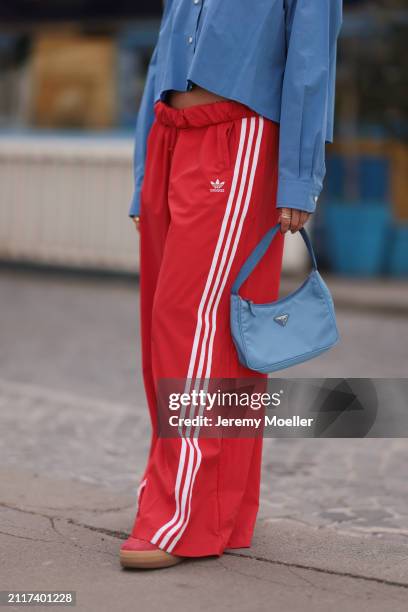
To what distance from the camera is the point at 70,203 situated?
1110cm

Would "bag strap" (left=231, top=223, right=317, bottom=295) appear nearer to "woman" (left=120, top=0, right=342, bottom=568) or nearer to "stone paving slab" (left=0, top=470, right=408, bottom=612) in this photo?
"woman" (left=120, top=0, right=342, bottom=568)

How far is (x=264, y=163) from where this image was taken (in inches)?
125

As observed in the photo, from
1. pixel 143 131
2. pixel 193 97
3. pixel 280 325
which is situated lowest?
pixel 280 325

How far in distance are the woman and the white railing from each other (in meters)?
7.13

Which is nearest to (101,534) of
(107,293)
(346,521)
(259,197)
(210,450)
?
(210,450)

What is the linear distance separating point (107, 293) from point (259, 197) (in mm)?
6891

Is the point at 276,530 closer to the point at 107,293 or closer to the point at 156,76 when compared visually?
the point at 156,76

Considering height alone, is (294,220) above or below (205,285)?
above

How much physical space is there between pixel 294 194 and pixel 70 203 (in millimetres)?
8146

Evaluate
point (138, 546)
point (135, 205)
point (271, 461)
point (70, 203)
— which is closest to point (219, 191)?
point (135, 205)

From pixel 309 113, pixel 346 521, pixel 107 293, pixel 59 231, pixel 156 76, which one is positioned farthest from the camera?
pixel 59 231

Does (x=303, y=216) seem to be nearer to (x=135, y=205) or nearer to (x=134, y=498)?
(x=135, y=205)

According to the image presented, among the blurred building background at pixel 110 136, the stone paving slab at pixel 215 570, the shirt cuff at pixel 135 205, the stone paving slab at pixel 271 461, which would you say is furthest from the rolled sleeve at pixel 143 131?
the blurred building background at pixel 110 136
